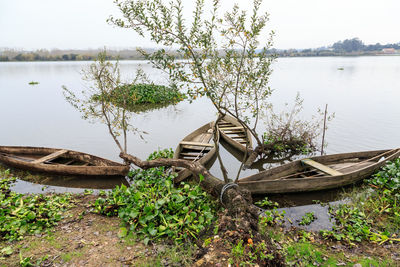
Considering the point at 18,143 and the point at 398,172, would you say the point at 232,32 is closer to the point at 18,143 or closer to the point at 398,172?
the point at 398,172

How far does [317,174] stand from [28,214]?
9.36 m

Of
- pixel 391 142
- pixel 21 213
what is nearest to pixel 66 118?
pixel 21 213

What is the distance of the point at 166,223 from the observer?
571cm

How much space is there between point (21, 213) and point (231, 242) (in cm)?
523

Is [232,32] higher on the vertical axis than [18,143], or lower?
higher

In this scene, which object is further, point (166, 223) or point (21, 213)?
point (21, 213)

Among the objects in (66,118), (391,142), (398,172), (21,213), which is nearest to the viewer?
(21,213)

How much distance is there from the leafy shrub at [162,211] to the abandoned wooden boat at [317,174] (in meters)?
1.99

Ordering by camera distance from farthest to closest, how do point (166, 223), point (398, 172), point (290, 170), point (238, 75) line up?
1. point (290, 170)
2. point (398, 172)
3. point (238, 75)
4. point (166, 223)

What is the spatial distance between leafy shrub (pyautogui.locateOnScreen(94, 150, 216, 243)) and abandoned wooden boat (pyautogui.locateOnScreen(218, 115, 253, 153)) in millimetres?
5356

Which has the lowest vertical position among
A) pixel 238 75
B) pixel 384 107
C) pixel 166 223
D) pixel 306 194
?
pixel 306 194

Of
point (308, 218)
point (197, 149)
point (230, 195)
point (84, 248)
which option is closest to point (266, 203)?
point (308, 218)

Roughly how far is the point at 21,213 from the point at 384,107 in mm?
27448

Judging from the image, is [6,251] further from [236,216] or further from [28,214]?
[236,216]
